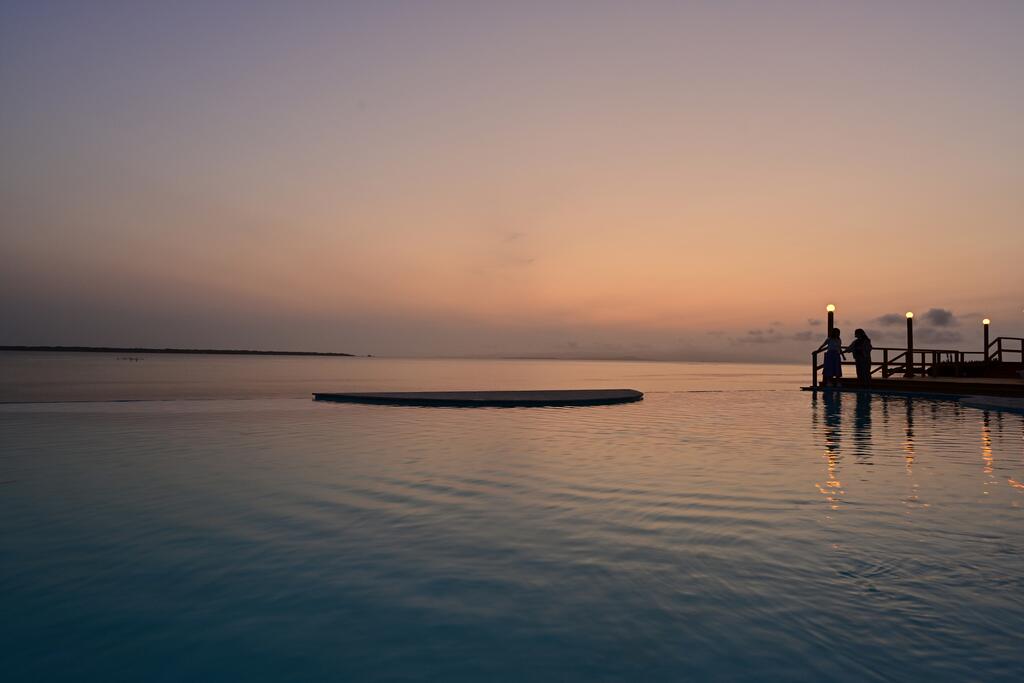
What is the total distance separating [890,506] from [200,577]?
6670 mm

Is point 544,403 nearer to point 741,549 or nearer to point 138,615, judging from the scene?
point 741,549

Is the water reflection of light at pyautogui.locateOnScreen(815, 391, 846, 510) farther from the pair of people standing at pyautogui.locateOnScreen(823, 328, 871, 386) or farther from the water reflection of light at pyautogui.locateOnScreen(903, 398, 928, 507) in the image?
the pair of people standing at pyautogui.locateOnScreen(823, 328, 871, 386)

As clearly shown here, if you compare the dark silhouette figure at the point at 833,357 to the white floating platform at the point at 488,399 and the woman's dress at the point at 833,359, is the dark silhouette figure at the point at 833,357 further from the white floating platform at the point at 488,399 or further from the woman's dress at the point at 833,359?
the white floating platform at the point at 488,399

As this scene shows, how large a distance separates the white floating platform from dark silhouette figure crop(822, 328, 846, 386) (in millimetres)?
8300

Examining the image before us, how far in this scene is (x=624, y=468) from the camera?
29.3ft

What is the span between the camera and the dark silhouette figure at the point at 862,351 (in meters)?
23.6

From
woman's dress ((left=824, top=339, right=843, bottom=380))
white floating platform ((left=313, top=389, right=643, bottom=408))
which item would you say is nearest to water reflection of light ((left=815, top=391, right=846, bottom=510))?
woman's dress ((left=824, top=339, right=843, bottom=380))

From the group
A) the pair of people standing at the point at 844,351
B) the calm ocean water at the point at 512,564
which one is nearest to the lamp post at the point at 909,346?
the pair of people standing at the point at 844,351

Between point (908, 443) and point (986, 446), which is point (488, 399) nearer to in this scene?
point (908, 443)

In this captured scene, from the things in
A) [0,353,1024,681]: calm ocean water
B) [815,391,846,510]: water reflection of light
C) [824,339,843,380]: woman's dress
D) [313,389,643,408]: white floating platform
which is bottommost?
[0,353,1024,681]: calm ocean water

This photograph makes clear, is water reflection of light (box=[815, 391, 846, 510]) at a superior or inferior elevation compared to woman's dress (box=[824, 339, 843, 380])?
inferior

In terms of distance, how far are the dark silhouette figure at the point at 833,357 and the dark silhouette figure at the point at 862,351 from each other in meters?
0.41

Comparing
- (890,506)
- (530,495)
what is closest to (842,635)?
(890,506)

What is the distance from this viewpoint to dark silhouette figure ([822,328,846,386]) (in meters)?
23.9
